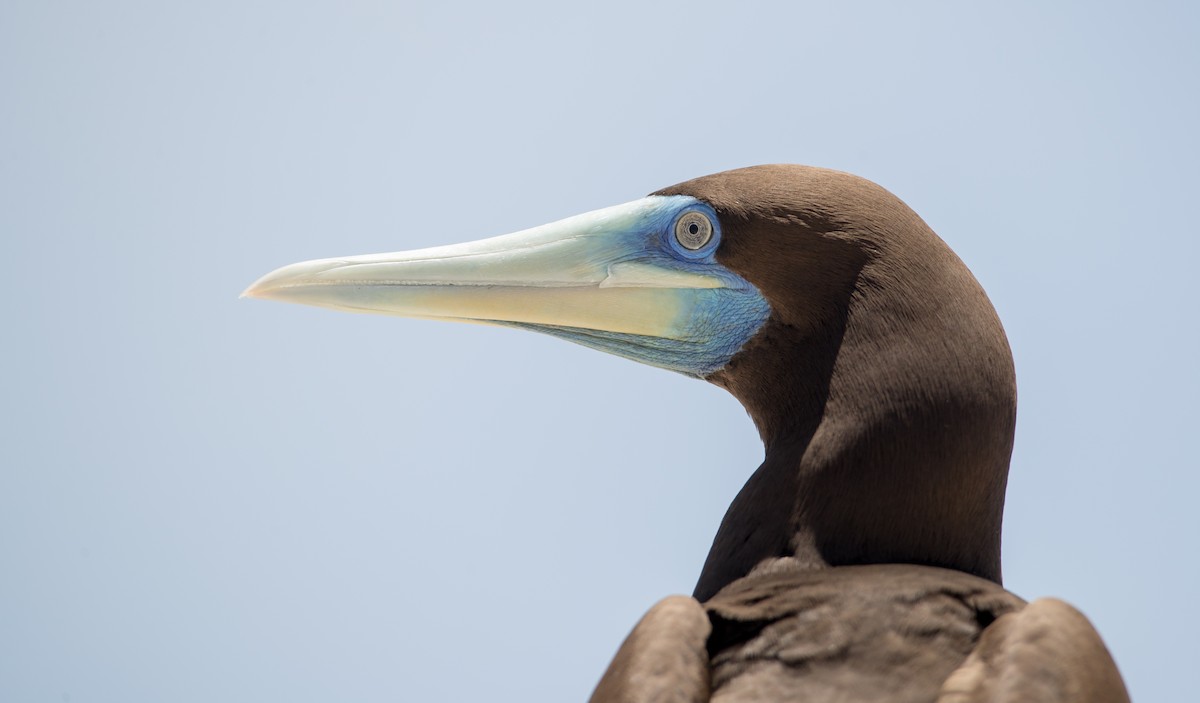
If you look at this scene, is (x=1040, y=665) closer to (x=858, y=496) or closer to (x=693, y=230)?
(x=858, y=496)

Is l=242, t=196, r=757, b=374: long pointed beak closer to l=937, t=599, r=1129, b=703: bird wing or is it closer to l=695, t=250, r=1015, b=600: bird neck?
l=695, t=250, r=1015, b=600: bird neck

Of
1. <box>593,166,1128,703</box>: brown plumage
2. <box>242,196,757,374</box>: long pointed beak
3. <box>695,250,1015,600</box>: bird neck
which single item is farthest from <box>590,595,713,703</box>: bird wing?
<box>242,196,757,374</box>: long pointed beak

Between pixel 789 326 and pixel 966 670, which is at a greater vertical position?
pixel 789 326

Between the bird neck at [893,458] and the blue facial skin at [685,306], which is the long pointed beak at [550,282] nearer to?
the blue facial skin at [685,306]

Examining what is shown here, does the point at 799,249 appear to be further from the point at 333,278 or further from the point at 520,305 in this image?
the point at 333,278

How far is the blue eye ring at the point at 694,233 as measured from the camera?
3486 millimetres

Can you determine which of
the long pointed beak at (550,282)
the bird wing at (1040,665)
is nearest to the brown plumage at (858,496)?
the bird wing at (1040,665)

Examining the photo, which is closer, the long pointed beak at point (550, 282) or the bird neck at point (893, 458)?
the bird neck at point (893, 458)

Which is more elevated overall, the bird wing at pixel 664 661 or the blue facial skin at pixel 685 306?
the blue facial skin at pixel 685 306

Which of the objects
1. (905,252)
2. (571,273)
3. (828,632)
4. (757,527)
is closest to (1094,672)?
(828,632)

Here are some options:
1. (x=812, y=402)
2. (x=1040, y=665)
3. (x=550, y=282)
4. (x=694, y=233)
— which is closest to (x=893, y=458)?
(x=812, y=402)

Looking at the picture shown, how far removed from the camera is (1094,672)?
7.93 ft

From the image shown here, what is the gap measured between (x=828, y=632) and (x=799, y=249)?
1.03 meters

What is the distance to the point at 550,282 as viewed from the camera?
3.61m
